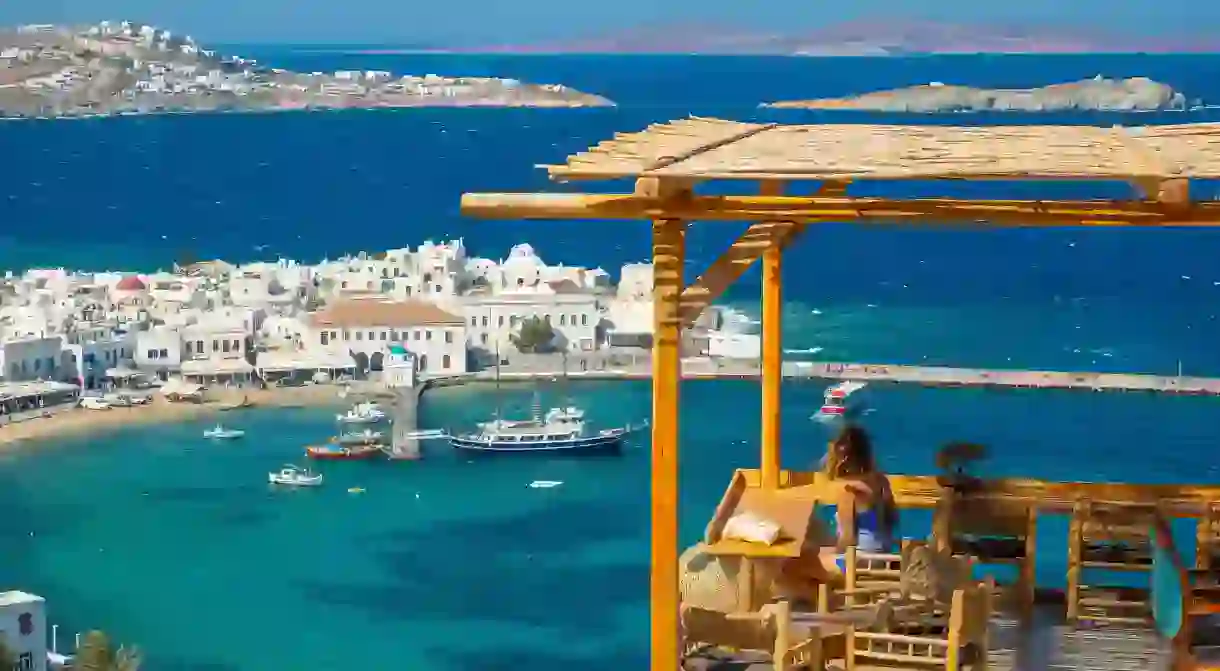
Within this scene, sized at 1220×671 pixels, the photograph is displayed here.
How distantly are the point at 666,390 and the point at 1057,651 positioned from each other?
0.72m

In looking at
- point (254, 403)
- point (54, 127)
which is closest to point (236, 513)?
point (254, 403)

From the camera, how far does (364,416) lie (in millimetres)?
41250

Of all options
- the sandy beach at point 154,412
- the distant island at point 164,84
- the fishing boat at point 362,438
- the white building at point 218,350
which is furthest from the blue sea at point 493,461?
the distant island at point 164,84

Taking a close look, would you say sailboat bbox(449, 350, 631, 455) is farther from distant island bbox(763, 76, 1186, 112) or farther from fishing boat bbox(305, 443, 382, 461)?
distant island bbox(763, 76, 1186, 112)

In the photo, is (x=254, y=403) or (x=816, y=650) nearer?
(x=816, y=650)

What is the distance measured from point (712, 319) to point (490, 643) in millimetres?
22613

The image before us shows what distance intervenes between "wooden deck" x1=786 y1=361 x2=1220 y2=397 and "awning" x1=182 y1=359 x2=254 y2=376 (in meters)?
13.0

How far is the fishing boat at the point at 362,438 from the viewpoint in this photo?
3909 cm

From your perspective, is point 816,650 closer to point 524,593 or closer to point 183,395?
point 524,593

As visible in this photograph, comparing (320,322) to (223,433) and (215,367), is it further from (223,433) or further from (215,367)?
(223,433)

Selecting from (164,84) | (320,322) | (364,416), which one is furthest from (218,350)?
(164,84)

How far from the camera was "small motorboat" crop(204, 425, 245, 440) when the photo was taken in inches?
1588

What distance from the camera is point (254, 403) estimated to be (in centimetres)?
4325

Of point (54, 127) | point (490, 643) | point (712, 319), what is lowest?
point (490, 643)
